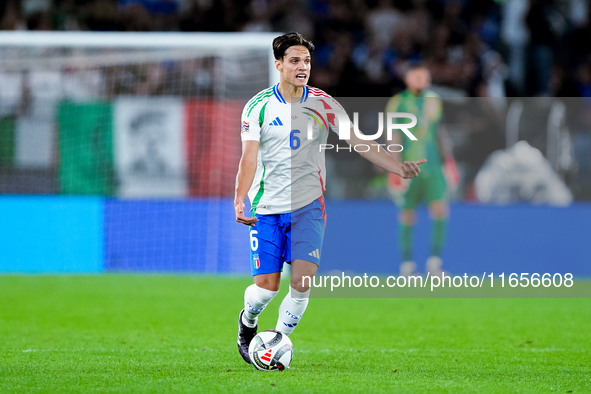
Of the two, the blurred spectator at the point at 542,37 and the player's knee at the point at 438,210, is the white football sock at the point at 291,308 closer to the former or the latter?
the player's knee at the point at 438,210

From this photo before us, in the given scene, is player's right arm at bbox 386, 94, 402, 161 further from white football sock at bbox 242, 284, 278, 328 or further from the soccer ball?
the soccer ball

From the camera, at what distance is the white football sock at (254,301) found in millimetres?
5715

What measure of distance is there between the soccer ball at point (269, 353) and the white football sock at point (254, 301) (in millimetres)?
236

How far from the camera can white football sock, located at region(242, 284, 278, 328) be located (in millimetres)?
5715

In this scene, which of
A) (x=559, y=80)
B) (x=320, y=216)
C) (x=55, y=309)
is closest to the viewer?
(x=320, y=216)

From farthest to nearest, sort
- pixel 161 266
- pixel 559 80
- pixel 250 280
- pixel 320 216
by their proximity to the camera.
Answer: pixel 559 80
pixel 161 266
pixel 250 280
pixel 320 216

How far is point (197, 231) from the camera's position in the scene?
12188mm

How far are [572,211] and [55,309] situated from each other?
7262 millimetres

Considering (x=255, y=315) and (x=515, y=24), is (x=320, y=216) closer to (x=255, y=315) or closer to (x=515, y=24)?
(x=255, y=315)

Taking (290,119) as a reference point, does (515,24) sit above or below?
above

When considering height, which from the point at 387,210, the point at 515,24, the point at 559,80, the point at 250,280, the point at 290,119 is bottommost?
the point at 250,280

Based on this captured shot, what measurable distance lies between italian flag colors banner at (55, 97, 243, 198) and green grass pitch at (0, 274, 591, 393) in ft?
6.13

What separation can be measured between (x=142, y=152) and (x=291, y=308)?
7.19m

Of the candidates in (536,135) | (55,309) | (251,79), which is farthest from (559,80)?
(55,309)
